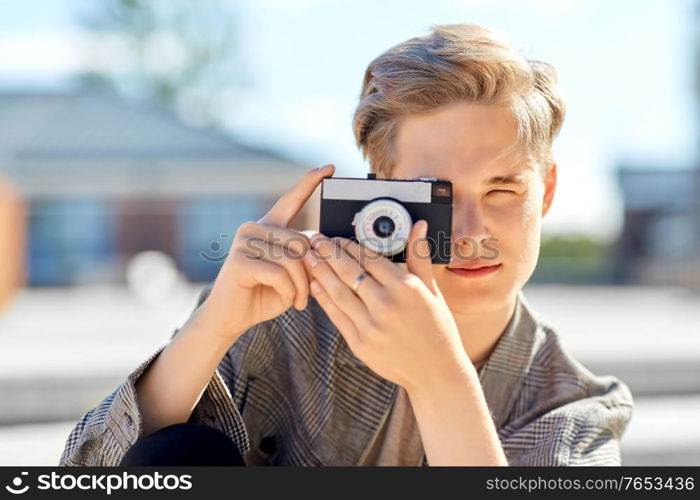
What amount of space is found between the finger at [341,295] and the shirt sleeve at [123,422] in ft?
1.41

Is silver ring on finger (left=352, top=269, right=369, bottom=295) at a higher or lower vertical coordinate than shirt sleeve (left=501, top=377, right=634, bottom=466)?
higher

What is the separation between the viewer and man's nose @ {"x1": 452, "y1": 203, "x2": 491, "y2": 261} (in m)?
1.88

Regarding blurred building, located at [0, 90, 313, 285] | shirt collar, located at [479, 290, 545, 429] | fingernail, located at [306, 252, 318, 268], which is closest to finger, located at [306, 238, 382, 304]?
fingernail, located at [306, 252, 318, 268]

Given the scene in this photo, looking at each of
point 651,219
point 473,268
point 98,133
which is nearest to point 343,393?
point 473,268

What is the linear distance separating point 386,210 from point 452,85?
15.8 inches

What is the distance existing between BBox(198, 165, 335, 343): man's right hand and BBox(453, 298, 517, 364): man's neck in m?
0.53

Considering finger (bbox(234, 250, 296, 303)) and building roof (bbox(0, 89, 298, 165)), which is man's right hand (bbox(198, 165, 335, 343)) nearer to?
finger (bbox(234, 250, 296, 303))

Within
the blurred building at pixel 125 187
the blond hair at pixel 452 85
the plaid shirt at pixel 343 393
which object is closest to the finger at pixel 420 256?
the blond hair at pixel 452 85

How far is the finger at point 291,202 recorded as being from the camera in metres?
1.80

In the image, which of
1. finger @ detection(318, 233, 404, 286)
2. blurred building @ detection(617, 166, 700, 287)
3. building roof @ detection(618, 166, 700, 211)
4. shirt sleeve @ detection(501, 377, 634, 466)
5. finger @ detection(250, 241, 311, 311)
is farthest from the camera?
building roof @ detection(618, 166, 700, 211)

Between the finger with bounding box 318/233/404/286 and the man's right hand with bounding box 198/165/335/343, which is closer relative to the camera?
the finger with bounding box 318/233/404/286

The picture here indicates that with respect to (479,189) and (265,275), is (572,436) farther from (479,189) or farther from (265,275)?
(265,275)

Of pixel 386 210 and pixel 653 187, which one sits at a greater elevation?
pixel 386 210

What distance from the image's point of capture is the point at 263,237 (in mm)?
1775
